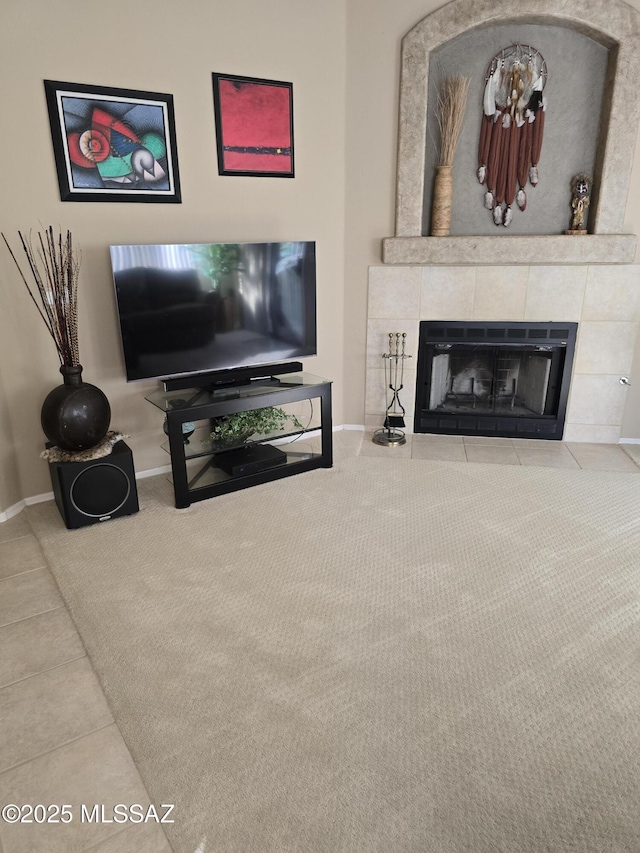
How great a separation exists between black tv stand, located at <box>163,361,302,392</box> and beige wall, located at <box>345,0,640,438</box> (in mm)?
780

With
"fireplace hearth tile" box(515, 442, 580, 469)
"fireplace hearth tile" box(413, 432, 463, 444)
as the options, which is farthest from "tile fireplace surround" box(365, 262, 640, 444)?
"fireplace hearth tile" box(413, 432, 463, 444)

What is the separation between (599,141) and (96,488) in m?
3.59

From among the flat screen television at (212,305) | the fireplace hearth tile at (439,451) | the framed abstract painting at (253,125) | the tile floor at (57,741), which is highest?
the framed abstract painting at (253,125)

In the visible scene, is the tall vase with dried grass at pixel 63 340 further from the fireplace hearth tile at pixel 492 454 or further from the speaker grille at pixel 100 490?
the fireplace hearth tile at pixel 492 454

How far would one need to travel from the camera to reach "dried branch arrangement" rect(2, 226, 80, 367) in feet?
9.21

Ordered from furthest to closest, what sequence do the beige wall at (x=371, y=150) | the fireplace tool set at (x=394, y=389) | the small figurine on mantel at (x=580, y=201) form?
the fireplace tool set at (x=394, y=389), the small figurine on mantel at (x=580, y=201), the beige wall at (x=371, y=150)

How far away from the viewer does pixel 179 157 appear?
319 cm

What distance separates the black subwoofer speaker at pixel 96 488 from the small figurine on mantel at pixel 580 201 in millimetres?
3068

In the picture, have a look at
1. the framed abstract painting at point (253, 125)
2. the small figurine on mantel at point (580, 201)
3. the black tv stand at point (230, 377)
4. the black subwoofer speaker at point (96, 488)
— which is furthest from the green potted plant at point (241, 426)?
the small figurine on mantel at point (580, 201)

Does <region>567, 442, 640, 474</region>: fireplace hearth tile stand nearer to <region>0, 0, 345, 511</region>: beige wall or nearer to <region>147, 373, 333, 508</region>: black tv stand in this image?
<region>147, 373, 333, 508</region>: black tv stand

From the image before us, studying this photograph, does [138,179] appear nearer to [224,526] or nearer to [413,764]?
[224,526]

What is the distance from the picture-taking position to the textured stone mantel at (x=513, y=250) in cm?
357

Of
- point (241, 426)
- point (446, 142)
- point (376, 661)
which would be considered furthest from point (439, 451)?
point (376, 661)

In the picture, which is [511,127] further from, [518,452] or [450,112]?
[518,452]
